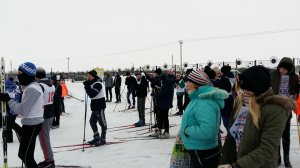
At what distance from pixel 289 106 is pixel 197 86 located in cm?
129

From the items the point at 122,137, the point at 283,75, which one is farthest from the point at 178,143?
the point at 122,137

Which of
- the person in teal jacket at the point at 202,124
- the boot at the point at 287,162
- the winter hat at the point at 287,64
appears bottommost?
the boot at the point at 287,162

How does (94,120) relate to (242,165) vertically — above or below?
below

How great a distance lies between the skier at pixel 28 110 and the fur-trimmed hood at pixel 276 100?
140 inches

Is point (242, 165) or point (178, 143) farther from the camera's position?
point (178, 143)

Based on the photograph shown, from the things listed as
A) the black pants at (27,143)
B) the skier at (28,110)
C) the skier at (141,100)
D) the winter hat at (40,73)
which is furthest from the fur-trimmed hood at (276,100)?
the skier at (141,100)

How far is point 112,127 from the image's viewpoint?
11.1 m

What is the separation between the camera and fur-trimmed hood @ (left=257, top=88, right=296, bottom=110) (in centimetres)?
218

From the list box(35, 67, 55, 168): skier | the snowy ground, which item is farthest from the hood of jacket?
box(35, 67, 55, 168): skier

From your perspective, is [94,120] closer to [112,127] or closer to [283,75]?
[112,127]

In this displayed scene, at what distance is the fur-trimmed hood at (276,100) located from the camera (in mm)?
2180

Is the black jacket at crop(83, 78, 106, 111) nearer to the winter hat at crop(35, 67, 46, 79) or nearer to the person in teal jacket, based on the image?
the winter hat at crop(35, 67, 46, 79)

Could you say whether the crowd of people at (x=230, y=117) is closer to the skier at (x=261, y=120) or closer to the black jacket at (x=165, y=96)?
the skier at (x=261, y=120)

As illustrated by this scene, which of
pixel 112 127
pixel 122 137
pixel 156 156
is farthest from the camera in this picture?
pixel 112 127
